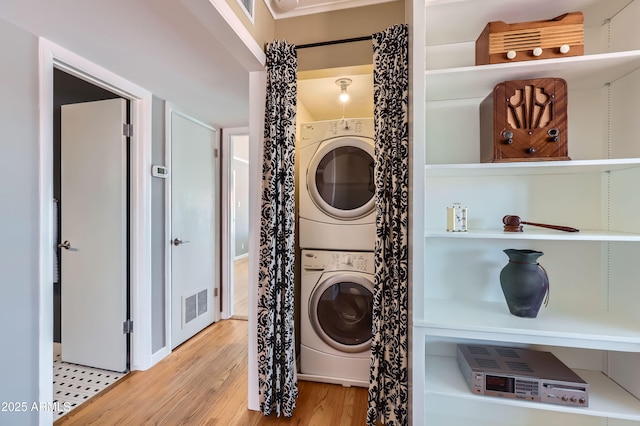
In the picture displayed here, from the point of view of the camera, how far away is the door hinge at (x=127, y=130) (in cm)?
224

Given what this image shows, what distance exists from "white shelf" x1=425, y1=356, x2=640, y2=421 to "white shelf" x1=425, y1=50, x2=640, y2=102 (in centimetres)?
139

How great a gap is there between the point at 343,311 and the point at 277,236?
78 cm

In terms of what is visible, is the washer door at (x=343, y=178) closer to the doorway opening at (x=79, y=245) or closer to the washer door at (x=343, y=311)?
the washer door at (x=343, y=311)

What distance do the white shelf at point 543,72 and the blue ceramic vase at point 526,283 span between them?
0.79 m

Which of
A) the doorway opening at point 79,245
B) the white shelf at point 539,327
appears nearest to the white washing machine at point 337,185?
the white shelf at point 539,327

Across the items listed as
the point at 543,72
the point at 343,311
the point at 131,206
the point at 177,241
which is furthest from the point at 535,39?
the point at 177,241

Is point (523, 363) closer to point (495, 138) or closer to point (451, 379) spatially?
point (451, 379)

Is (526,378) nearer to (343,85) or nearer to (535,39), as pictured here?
(535,39)

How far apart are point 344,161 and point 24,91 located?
184 centimetres

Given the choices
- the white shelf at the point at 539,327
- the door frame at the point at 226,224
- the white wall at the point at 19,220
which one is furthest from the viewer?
the door frame at the point at 226,224

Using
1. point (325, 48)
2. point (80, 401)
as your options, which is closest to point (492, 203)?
point (325, 48)

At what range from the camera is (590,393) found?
1264 millimetres

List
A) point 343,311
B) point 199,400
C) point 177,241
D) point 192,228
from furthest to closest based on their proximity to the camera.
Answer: point 192,228 < point 177,241 < point 343,311 < point 199,400

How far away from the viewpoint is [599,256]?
1421 millimetres
